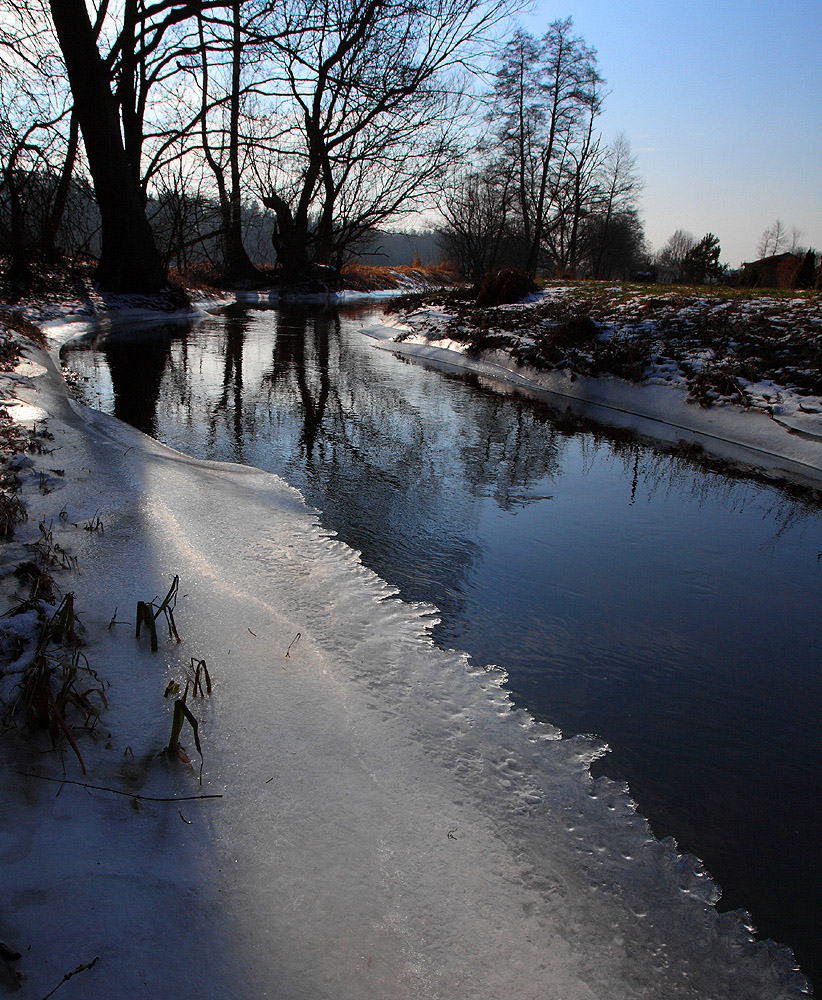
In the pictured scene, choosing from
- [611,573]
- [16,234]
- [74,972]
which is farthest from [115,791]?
[16,234]

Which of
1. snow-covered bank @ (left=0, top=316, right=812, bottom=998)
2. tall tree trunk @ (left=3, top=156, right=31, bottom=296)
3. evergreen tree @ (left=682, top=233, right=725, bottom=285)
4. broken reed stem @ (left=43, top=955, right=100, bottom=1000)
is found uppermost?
evergreen tree @ (left=682, top=233, right=725, bottom=285)

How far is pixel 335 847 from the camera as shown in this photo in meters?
1.49

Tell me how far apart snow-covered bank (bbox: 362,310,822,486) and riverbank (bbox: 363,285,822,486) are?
1 centimetres

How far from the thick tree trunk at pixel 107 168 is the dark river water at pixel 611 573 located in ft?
27.0

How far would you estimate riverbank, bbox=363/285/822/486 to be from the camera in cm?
606

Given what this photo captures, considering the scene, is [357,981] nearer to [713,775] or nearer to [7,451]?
[713,775]

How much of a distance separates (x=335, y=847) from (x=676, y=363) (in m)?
7.53

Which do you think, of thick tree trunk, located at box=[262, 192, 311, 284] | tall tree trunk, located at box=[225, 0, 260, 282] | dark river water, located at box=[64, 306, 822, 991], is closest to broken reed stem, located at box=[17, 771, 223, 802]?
dark river water, located at box=[64, 306, 822, 991]

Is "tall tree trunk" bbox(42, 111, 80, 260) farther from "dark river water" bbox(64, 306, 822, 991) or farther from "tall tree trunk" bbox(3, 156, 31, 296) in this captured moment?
"dark river water" bbox(64, 306, 822, 991)

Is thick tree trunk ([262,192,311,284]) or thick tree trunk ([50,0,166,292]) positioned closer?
thick tree trunk ([50,0,166,292])

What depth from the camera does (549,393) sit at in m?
8.49

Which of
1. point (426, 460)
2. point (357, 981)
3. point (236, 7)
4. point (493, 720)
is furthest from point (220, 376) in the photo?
point (236, 7)

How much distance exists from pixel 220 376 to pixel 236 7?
10266 millimetres

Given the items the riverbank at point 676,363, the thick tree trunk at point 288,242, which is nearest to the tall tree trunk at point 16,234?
the riverbank at point 676,363
